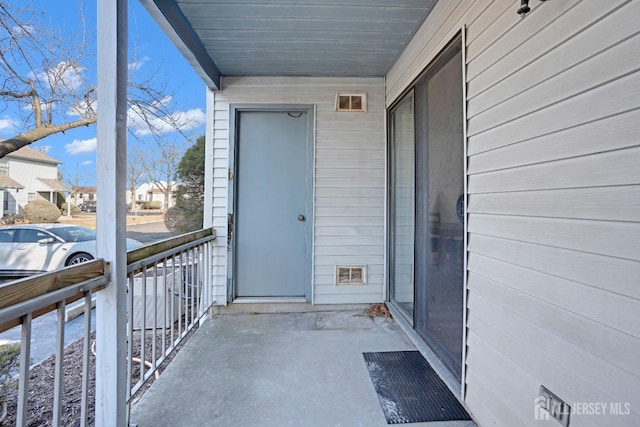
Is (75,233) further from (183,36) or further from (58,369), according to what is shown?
(183,36)

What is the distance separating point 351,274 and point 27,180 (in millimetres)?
2718

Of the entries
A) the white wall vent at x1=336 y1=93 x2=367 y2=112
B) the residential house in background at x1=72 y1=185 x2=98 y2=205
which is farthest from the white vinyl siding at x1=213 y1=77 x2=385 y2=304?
the residential house in background at x1=72 y1=185 x2=98 y2=205

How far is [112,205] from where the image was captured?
1.38 meters

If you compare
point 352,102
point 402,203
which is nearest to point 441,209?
point 402,203

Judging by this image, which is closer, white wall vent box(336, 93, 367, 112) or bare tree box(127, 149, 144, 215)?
bare tree box(127, 149, 144, 215)

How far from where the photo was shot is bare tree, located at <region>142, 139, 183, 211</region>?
2242 mm

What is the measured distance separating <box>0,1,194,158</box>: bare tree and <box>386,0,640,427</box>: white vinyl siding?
1755 millimetres

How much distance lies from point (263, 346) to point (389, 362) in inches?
37.9

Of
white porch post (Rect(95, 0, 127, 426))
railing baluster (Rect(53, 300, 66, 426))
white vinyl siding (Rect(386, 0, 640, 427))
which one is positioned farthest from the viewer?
white porch post (Rect(95, 0, 127, 426))

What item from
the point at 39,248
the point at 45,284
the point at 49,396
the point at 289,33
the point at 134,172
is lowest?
the point at 49,396

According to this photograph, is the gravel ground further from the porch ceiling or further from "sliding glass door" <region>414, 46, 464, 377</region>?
the porch ceiling

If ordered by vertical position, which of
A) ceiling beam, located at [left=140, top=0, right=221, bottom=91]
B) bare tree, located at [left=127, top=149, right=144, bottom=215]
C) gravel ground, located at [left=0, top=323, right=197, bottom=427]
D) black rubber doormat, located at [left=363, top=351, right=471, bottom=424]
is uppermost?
ceiling beam, located at [left=140, top=0, right=221, bottom=91]

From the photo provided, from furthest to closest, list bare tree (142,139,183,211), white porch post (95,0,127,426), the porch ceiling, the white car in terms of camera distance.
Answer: bare tree (142,139,183,211) → the porch ceiling → white porch post (95,0,127,426) → the white car

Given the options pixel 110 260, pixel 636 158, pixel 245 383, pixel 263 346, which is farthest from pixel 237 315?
pixel 636 158
